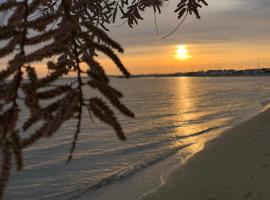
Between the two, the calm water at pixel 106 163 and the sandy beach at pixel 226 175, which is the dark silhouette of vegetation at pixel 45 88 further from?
the calm water at pixel 106 163

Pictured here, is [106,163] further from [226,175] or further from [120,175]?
[226,175]

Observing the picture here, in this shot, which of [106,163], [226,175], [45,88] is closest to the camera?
[45,88]

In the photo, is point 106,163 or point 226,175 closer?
point 226,175

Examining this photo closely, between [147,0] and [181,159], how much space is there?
50.1ft

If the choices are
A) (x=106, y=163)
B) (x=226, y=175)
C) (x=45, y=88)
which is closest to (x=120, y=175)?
(x=106, y=163)

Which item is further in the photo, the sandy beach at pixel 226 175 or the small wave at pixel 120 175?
the small wave at pixel 120 175

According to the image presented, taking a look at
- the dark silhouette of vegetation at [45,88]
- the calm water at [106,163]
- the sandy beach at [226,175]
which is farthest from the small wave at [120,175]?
the dark silhouette of vegetation at [45,88]

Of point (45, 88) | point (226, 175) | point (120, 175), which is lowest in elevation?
point (120, 175)

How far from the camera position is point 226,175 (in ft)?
44.9

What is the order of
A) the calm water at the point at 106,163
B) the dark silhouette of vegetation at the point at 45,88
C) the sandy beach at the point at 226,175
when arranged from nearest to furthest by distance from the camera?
1. the dark silhouette of vegetation at the point at 45,88
2. the sandy beach at the point at 226,175
3. the calm water at the point at 106,163

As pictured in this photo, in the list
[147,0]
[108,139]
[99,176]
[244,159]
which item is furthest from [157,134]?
[147,0]

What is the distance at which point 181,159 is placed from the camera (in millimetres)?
19188

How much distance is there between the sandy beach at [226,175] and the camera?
448 inches

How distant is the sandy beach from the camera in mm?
11383
